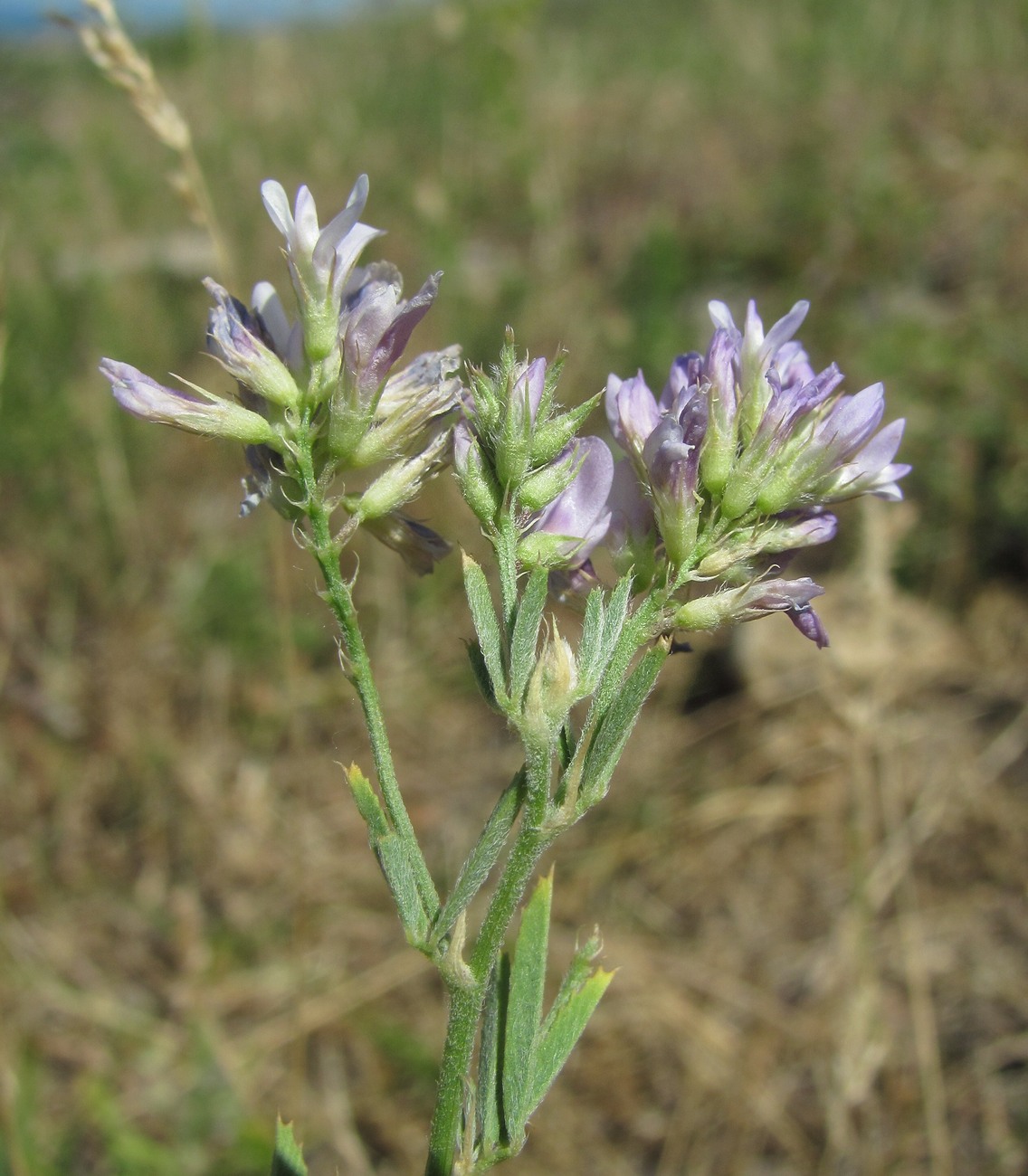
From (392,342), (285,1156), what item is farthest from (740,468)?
(285,1156)

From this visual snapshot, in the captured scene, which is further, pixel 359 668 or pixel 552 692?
pixel 359 668

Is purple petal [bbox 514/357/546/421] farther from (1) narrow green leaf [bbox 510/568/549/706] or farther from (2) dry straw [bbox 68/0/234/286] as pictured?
(2) dry straw [bbox 68/0/234/286]

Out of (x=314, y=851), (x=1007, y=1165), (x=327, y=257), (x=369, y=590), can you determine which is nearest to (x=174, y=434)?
(x=369, y=590)

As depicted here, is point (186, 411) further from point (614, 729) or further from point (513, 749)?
point (513, 749)

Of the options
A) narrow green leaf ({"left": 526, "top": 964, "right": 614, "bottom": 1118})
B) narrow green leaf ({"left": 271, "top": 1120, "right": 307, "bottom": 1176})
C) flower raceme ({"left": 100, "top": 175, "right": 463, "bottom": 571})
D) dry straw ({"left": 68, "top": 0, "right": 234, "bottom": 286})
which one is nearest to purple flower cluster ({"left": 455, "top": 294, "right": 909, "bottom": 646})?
flower raceme ({"left": 100, "top": 175, "right": 463, "bottom": 571})

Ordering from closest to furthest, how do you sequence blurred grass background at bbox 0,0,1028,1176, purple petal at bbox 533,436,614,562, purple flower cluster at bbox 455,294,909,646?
purple flower cluster at bbox 455,294,909,646
purple petal at bbox 533,436,614,562
blurred grass background at bbox 0,0,1028,1176

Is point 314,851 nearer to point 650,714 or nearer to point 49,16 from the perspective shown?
point 650,714
